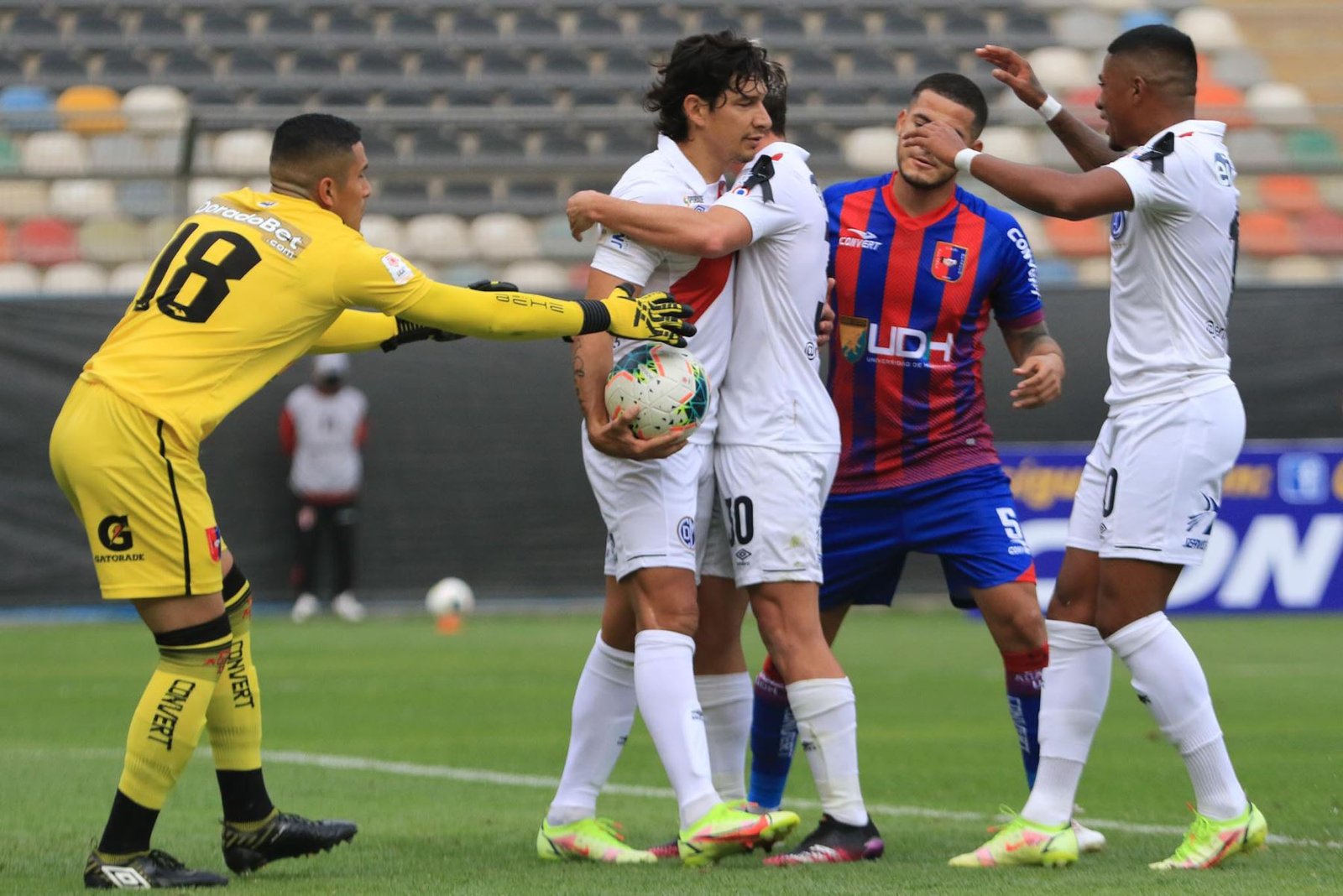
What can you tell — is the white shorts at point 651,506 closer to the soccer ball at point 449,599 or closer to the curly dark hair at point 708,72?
the curly dark hair at point 708,72

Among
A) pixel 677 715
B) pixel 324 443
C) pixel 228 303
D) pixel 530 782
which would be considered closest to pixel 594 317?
pixel 228 303

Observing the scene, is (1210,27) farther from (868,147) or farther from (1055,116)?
(1055,116)

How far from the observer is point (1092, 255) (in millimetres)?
17156

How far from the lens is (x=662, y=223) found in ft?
16.2

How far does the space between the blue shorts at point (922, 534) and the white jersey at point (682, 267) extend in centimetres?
72

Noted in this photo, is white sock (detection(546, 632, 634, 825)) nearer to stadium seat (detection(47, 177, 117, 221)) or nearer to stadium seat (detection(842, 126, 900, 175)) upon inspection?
stadium seat (detection(47, 177, 117, 221))

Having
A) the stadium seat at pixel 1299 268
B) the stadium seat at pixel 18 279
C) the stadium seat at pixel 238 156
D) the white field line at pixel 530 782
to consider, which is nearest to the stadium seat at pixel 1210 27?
the stadium seat at pixel 1299 268

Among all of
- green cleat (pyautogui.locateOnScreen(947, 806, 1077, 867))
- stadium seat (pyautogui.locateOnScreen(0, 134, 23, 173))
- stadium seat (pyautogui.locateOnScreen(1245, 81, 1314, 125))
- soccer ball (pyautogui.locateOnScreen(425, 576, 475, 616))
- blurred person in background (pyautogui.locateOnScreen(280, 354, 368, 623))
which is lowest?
soccer ball (pyautogui.locateOnScreen(425, 576, 475, 616))

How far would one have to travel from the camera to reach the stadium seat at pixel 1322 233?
16.7m

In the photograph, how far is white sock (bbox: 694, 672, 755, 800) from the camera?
5.53 m

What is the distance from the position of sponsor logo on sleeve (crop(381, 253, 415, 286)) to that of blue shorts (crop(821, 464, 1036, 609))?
1614 mm

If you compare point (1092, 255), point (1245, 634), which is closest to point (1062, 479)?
point (1245, 634)

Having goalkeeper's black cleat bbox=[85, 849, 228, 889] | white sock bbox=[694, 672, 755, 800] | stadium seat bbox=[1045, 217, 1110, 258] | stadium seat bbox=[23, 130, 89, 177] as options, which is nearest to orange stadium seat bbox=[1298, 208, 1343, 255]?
stadium seat bbox=[1045, 217, 1110, 258]

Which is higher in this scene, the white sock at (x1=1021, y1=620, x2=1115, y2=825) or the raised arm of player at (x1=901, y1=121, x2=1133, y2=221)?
the raised arm of player at (x1=901, y1=121, x2=1133, y2=221)
